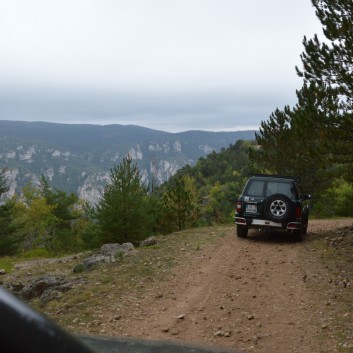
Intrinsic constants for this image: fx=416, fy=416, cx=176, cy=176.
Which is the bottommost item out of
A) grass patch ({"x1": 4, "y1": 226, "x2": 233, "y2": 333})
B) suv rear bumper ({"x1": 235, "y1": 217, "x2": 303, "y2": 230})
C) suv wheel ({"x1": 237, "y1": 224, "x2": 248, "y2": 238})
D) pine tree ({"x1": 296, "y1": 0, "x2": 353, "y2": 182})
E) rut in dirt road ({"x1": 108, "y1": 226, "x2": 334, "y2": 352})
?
grass patch ({"x1": 4, "y1": 226, "x2": 233, "y2": 333})

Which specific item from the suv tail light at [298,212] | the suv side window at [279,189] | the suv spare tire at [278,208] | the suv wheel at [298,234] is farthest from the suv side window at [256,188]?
the suv wheel at [298,234]

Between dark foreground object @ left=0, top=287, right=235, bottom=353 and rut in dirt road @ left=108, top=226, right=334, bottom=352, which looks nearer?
dark foreground object @ left=0, top=287, right=235, bottom=353

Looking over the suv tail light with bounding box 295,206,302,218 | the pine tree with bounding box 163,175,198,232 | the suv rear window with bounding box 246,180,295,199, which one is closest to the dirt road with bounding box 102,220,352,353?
the suv tail light with bounding box 295,206,302,218

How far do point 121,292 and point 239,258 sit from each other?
13.2ft

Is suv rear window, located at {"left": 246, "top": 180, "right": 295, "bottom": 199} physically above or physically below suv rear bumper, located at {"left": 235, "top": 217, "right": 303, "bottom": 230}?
above

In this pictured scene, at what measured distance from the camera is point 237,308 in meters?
7.38

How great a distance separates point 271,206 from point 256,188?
0.99 m

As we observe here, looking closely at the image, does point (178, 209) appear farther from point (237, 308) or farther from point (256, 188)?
point (237, 308)

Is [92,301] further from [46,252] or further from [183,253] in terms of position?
[46,252]

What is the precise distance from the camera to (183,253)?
1217cm

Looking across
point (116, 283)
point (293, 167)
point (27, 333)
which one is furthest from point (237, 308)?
point (293, 167)

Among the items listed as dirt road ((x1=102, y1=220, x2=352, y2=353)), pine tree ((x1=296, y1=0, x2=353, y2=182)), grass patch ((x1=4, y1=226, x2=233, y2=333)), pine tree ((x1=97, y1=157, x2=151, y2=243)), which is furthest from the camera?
pine tree ((x1=97, y1=157, x2=151, y2=243))

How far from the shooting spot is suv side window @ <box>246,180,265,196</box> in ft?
45.4

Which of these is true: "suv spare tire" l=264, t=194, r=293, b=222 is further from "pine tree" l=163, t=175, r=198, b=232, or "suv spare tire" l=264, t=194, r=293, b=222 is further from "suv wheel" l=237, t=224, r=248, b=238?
"pine tree" l=163, t=175, r=198, b=232
